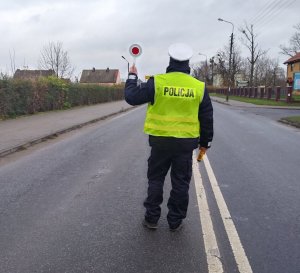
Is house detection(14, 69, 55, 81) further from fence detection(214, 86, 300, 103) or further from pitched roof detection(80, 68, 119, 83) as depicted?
pitched roof detection(80, 68, 119, 83)

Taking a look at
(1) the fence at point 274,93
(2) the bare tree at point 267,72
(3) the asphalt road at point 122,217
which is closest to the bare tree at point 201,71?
(2) the bare tree at point 267,72

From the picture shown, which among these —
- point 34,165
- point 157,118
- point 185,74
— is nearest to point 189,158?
point 157,118

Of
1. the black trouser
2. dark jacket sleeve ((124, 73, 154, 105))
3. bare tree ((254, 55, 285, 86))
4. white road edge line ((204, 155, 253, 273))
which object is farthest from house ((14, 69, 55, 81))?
bare tree ((254, 55, 285, 86))

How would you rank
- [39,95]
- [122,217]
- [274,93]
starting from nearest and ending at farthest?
1. [122,217]
2. [39,95]
3. [274,93]

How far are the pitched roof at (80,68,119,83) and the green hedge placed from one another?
260 feet

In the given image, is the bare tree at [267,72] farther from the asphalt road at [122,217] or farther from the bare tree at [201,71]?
the asphalt road at [122,217]

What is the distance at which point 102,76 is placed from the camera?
117 m

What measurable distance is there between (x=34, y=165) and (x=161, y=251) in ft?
16.9

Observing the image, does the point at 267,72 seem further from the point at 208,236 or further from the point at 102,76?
the point at 208,236

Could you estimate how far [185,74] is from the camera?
15.0 feet

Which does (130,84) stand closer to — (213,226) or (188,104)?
(188,104)

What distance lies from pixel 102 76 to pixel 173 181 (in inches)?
4493

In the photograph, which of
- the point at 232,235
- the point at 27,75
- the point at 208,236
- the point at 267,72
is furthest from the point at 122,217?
the point at 267,72

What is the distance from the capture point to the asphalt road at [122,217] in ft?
12.7
